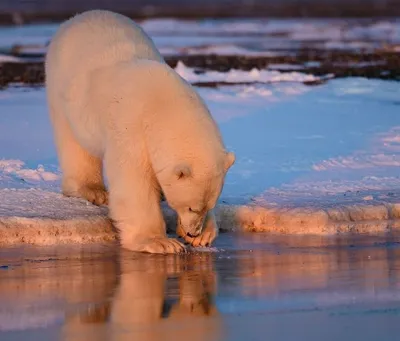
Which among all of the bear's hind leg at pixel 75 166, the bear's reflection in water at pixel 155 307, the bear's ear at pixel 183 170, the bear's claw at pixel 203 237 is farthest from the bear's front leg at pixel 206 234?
the bear's hind leg at pixel 75 166

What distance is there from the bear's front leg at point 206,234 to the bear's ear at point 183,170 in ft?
1.85

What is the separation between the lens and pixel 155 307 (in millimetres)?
6070

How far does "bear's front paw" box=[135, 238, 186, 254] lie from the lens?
7.66 meters

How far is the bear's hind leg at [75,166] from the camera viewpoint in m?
9.01

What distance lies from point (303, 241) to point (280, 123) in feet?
16.2

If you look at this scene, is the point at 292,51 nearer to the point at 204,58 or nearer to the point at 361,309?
the point at 204,58

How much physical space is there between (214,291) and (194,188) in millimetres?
1106

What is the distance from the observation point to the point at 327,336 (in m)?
5.38

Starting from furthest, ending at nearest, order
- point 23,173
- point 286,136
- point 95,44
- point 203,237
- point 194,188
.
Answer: point 286,136 → point 23,173 → point 95,44 → point 203,237 → point 194,188

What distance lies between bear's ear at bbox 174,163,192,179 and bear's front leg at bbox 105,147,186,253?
0.39 m

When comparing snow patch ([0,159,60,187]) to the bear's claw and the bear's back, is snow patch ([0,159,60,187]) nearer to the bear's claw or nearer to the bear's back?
the bear's back

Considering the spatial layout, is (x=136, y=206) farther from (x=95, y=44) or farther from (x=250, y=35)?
(x=250, y=35)

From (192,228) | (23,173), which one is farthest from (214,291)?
(23,173)

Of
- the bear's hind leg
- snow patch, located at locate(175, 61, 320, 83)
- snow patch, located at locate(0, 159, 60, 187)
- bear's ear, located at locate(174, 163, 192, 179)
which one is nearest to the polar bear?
bear's ear, located at locate(174, 163, 192, 179)
